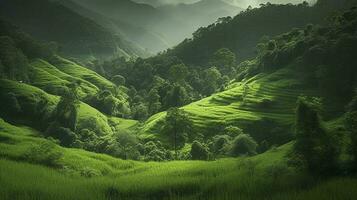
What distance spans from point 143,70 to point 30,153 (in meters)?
167

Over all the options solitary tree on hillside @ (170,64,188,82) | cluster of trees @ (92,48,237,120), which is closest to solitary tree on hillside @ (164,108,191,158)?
cluster of trees @ (92,48,237,120)

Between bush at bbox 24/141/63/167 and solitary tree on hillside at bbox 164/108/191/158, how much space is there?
138 feet

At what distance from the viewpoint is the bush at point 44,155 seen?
93.9ft

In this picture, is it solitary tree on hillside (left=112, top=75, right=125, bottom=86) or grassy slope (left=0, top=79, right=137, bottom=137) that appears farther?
solitary tree on hillside (left=112, top=75, right=125, bottom=86)

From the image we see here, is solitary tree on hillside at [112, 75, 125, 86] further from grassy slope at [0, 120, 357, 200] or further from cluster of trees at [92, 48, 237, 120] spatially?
grassy slope at [0, 120, 357, 200]

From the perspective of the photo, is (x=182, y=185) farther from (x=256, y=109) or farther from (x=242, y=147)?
(x=256, y=109)

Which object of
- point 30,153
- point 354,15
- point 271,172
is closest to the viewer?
point 271,172

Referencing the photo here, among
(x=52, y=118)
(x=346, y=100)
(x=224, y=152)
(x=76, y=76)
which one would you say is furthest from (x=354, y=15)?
(x=76, y=76)

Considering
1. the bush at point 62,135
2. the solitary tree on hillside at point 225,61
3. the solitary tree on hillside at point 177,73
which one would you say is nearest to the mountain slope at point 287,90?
the bush at point 62,135

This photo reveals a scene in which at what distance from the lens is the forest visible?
73.9 feet

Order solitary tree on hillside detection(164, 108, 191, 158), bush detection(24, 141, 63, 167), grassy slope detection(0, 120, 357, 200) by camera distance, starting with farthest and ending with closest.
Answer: solitary tree on hillside detection(164, 108, 191, 158) < bush detection(24, 141, 63, 167) < grassy slope detection(0, 120, 357, 200)

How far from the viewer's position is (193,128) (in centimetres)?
8169

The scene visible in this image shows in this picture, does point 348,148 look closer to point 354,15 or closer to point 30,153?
point 30,153

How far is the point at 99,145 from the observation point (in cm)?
7319
